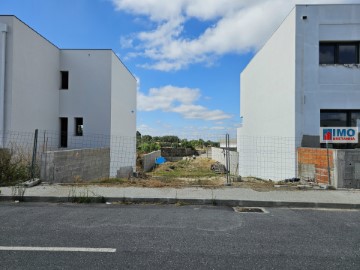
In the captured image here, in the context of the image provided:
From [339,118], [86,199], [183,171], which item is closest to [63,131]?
[183,171]

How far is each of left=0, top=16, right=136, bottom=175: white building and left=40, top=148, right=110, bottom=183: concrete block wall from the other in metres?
2.68

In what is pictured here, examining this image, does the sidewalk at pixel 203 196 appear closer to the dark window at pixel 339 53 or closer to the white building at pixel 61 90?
the dark window at pixel 339 53

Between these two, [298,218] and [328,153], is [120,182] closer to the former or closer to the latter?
[298,218]

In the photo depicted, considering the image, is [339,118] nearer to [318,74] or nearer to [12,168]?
[318,74]

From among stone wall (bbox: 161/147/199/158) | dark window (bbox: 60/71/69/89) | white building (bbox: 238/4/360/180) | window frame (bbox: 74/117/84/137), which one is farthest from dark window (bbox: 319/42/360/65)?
stone wall (bbox: 161/147/199/158)

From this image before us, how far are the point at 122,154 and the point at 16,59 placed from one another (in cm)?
A: 1012

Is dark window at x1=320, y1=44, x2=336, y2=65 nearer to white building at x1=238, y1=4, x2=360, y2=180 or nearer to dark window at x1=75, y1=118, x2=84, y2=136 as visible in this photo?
white building at x1=238, y1=4, x2=360, y2=180

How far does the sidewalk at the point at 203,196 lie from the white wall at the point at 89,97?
36.1 ft

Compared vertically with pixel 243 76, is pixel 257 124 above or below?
below

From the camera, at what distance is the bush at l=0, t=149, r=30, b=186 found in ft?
30.8

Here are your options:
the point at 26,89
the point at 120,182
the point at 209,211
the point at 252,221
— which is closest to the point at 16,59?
the point at 26,89

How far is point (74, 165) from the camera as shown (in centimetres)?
1232

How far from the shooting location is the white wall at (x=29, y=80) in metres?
14.7

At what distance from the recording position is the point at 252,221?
5852 mm
